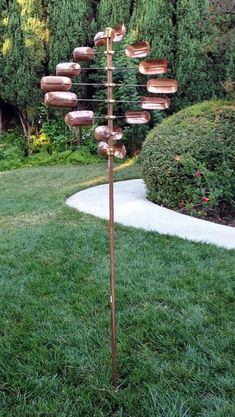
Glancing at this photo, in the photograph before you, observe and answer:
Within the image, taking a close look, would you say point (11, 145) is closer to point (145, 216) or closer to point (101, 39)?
point (145, 216)

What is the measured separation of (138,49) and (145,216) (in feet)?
9.11

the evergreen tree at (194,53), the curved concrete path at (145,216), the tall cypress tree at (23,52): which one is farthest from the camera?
the tall cypress tree at (23,52)

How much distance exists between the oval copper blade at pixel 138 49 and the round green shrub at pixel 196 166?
2995mm

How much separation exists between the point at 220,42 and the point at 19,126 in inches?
201

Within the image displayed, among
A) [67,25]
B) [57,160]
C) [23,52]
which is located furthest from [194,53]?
[23,52]

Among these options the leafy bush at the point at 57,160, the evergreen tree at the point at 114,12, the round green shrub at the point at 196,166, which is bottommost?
the leafy bush at the point at 57,160

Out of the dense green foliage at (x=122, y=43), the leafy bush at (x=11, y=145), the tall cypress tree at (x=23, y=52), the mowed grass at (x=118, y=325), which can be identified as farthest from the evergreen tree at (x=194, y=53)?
the mowed grass at (x=118, y=325)

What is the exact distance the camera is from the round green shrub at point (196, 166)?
4605 millimetres

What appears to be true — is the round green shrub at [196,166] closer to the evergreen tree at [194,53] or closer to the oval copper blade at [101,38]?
the oval copper blade at [101,38]

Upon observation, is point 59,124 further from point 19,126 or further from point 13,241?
point 13,241

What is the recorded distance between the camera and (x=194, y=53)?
26.5 feet

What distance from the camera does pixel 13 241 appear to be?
3598mm

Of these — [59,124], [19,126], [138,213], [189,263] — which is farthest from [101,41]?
[19,126]

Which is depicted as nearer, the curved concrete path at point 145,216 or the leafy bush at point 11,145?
the curved concrete path at point 145,216
